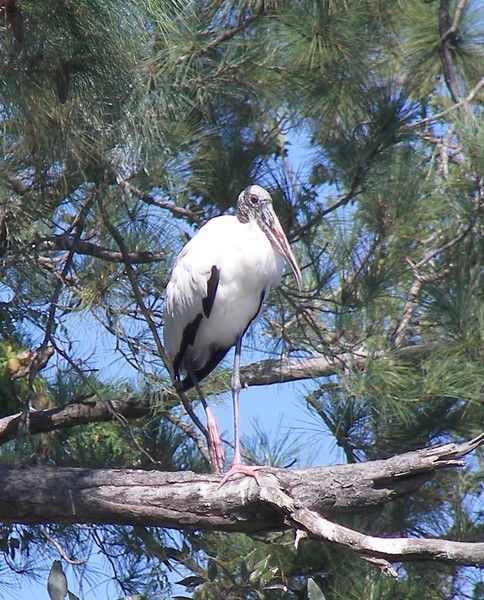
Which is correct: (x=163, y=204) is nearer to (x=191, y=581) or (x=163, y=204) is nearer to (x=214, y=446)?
(x=214, y=446)

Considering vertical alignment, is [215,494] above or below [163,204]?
below

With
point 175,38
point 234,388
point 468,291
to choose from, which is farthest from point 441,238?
point 175,38

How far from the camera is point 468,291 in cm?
303

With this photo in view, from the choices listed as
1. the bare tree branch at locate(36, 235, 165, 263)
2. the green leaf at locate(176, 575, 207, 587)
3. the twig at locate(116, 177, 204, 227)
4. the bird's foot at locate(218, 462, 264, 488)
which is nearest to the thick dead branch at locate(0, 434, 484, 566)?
the bird's foot at locate(218, 462, 264, 488)

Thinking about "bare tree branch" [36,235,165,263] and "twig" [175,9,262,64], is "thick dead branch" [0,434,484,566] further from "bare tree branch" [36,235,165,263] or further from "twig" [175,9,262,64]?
"twig" [175,9,262,64]

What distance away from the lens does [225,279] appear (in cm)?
323

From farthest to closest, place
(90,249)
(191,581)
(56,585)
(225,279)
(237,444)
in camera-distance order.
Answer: (225,279) < (90,249) < (237,444) < (191,581) < (56,585)

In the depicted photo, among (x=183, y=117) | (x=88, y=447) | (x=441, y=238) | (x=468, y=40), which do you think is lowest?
(x=88, y=447)

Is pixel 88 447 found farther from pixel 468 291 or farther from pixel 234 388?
pixel 468 291

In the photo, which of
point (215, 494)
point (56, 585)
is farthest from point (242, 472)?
point (56, 585)

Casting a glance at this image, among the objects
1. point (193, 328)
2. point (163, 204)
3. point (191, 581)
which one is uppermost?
point (163, 204)

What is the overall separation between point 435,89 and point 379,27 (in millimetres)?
588

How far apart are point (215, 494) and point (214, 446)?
45cm

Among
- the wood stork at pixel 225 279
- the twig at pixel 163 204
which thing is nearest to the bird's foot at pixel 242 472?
the wood stork at pixel 225 279
